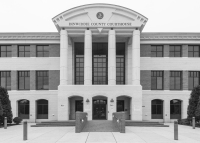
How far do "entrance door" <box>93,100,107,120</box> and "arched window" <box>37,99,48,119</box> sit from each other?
25.1ft

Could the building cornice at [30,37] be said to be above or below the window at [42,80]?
above

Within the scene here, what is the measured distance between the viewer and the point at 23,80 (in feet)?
103

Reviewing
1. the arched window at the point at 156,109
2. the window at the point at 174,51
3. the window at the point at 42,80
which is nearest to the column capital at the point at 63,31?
the window at the point at 42,80

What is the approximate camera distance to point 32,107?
3036 cm

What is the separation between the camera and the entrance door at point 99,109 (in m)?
29.7

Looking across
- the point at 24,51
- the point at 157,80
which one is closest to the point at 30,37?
the point at 24,51

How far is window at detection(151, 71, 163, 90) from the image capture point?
1222 inches

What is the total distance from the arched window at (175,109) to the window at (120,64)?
8286 mm

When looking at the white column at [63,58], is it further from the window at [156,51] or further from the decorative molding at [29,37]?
the window at [156,51]

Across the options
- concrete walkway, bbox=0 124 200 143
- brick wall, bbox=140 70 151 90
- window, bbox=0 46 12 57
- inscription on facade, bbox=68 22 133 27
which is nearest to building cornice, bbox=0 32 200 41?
window, bbox=0 46 12 57

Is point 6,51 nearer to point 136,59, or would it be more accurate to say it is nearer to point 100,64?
point 100,64

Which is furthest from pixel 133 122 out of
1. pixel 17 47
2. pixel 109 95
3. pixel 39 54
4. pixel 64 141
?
pixel 17 47

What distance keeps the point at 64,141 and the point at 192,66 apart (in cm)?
2439

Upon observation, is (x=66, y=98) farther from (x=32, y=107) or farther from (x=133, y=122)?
(x=133, y=122)
